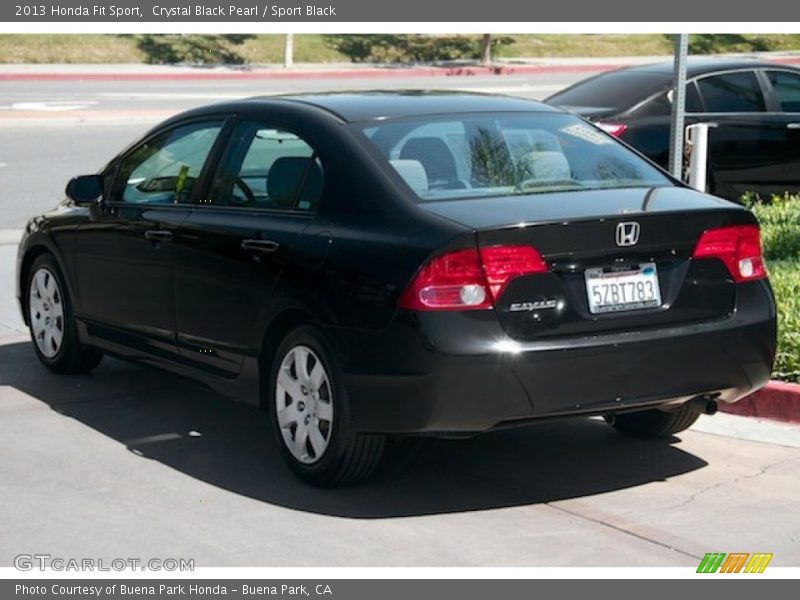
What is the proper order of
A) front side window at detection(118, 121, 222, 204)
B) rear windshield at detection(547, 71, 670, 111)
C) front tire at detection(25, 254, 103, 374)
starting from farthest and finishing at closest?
rear windshield at detection(547, 71, 670, 111), front tire at detection(25, 254, 103, 374), front side window at detection(118, 121, 222, 204)

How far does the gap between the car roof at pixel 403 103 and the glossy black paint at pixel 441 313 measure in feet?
0.05

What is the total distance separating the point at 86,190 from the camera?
25.9 feet

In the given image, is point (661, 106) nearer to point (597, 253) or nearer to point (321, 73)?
point (597, 253)

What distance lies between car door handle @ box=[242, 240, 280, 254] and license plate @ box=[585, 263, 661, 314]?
1.38m

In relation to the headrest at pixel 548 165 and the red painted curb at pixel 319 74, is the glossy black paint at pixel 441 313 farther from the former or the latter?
the red painted curb at pixel 319 74

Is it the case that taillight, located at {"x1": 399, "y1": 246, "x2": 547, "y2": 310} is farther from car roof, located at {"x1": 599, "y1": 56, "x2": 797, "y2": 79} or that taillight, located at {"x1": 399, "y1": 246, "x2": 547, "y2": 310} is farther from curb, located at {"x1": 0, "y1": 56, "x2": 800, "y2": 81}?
curb, located at {"x1": 0, "y1": 56, "x2": 800, "y2": 81}

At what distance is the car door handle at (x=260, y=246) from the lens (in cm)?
643

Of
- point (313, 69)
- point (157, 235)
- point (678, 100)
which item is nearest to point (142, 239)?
point (157, 235)

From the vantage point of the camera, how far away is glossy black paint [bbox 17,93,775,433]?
5656 mm

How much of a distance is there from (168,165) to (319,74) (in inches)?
1108

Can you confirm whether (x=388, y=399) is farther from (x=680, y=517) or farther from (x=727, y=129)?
(x=727, y=129)

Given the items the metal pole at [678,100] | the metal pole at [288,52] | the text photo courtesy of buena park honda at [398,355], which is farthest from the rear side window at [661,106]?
the metal pole at [288,52]

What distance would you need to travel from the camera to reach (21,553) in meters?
5.52

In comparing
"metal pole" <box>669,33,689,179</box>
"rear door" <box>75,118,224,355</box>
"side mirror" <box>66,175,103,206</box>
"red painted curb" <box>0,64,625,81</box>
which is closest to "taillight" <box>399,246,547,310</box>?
"rear door" <box>75,118,224,355</box>
